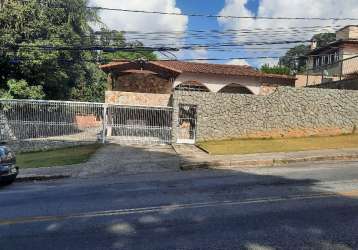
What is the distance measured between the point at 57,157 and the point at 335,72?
2514 centimetres

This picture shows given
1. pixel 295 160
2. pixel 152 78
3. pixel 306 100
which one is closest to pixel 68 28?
pixel 152 78

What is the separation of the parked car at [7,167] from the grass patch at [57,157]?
4.28 m

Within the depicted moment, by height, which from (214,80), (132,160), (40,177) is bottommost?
(40,177)

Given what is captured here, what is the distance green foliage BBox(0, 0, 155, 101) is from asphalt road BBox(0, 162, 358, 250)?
59.1 feet

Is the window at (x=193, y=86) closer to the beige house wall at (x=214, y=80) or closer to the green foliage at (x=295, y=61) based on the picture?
the beige house wall at (x=214, y=80)

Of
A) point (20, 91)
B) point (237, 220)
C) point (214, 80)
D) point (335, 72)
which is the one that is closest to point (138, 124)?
point (20, 91)

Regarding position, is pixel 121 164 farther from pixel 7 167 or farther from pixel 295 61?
pixel 295 61

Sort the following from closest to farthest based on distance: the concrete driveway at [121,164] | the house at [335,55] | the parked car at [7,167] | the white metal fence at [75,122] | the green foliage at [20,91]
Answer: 1. the parked car at [7,167]
2. the concrete driveway at [121,164]
3. the white metal fence at [75,122]
4. the green foliage at [20,91]
5. the house at [335,55]

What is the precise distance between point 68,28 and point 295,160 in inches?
822

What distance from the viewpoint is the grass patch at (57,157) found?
60.2 feet

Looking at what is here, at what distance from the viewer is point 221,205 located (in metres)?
8.05

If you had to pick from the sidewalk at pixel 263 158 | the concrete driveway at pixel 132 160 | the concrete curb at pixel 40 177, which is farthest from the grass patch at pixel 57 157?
the sidewalk at pixel 263 158

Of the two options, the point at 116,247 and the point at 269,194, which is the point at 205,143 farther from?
the point at 116,247

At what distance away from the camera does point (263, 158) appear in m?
15.8
